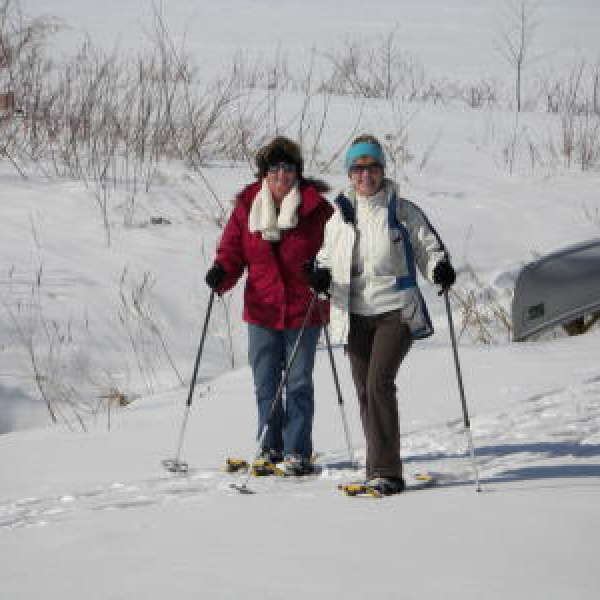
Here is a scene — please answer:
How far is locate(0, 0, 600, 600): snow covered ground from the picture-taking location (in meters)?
3.82

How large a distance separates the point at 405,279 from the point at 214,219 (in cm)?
479

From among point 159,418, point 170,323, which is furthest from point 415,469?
point 170,323

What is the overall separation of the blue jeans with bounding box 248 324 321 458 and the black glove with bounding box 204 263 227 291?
231mm

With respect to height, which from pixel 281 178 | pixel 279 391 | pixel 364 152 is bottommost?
pixel 279 391

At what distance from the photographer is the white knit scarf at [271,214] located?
5.16m

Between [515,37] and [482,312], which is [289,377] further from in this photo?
[515,37]

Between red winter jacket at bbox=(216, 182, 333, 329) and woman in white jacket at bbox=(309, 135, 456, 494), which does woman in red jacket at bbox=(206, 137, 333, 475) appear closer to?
red winter jacket at bbox=(216, 182, 333, 329)

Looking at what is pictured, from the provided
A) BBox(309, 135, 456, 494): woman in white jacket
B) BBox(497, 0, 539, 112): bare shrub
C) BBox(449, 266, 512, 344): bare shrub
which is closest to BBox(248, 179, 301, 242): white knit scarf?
BBox(309, 135, 456, 494): woman in white jacket

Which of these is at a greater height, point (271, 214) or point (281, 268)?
point (271, 214)

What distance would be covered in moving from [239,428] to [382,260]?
70.0 inches

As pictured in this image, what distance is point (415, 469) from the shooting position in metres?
5.27

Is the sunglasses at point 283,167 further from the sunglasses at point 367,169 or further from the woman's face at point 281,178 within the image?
the sunglasses at point 367,169

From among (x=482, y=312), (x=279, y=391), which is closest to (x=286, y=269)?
(x=279, y=391)

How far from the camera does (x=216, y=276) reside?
5.21 m
